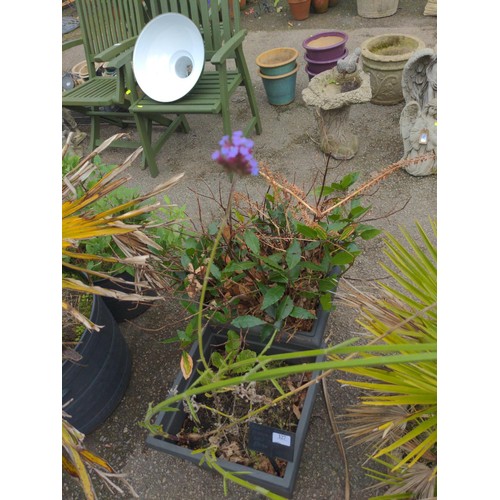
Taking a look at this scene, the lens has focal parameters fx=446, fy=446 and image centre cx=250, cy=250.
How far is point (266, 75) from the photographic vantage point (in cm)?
353

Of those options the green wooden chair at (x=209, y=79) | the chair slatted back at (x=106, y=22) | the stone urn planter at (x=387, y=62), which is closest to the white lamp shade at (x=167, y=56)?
the green wooden chair at (x=209, y=79)

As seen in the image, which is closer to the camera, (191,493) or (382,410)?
(382,410)

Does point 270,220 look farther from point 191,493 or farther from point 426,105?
point 426,105

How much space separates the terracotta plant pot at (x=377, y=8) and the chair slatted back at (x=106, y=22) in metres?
2.64

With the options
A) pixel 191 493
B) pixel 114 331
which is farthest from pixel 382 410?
pixel 114 331

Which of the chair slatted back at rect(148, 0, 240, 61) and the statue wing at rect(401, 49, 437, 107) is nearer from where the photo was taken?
the statue wing at rect(401, 49, 437, 107)

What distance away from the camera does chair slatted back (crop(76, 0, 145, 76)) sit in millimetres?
3207

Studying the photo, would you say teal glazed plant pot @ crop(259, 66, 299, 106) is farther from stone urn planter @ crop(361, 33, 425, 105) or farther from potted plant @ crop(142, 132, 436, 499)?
potted plant @ crop(142, 132, 436, 499)

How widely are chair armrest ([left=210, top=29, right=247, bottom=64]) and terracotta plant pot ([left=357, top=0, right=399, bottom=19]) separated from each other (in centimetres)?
246

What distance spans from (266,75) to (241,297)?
98.4 inches

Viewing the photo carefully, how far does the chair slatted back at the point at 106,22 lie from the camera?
321cm

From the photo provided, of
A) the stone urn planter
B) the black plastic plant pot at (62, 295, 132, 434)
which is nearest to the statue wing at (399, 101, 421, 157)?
the stone urn planter

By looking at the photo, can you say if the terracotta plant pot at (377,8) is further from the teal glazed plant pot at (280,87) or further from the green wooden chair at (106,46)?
the green wooden chair at (106,46)

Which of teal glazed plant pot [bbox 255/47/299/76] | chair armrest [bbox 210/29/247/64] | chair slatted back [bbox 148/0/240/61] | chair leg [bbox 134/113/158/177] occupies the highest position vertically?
chair slatted back [bbox 148/0/240/61]
